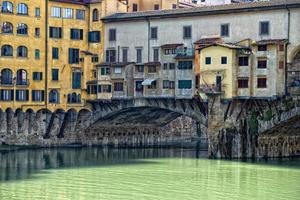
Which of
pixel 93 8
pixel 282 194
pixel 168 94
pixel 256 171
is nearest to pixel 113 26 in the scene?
pixel 93 8

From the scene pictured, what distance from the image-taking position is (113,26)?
3174 inches

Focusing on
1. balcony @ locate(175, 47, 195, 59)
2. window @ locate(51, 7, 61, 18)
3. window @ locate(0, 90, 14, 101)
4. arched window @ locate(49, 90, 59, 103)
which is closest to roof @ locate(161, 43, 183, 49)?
balcony @ locate(175, 47, 195, 59)

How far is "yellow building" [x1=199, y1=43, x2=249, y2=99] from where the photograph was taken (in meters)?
68.1

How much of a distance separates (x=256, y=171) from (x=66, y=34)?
31984mm

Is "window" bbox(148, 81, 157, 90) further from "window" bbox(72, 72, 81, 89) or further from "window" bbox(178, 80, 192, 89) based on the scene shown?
"window" bbox(72, 72, 81, 89)

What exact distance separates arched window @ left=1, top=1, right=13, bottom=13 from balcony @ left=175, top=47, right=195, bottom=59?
18962 mm

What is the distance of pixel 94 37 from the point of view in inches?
3248

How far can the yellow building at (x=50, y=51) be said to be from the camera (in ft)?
254

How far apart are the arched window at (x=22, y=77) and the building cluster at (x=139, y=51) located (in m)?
0.12

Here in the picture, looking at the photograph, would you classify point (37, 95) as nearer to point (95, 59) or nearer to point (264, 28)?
point (95, 59)

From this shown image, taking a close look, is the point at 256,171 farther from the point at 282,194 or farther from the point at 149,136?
the point at 149,136

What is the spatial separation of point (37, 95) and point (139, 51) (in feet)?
40.8

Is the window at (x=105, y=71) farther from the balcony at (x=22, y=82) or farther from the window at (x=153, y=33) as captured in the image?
the balcony at (x=22, y=82)

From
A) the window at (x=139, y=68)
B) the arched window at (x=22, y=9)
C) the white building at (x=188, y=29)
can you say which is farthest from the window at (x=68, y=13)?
the window at (x=139, y=68)
